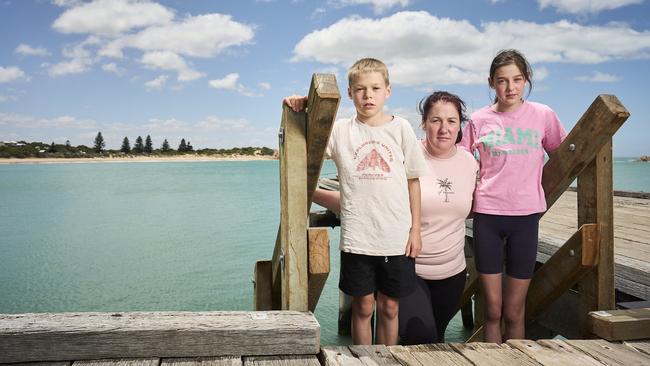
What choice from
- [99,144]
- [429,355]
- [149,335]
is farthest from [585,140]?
[99,144]

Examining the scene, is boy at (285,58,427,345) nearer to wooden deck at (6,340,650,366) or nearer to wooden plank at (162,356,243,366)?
wooden deck at (6,340,650,366)

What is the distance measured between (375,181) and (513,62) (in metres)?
1.15

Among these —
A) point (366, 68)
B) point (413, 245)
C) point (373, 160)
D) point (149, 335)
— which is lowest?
point (149, 335)

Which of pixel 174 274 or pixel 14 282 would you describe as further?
pixel 174 274

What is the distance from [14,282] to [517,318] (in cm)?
1318

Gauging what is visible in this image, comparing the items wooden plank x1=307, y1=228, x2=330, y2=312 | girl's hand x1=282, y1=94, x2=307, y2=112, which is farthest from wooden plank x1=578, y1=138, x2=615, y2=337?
girl's hand x1=282, y1=94, x2=307, y2=112

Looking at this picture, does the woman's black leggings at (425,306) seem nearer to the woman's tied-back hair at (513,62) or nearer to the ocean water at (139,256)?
the woman's tied-back hair at (513,62)

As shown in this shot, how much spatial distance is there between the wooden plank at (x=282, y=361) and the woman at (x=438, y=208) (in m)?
1.05

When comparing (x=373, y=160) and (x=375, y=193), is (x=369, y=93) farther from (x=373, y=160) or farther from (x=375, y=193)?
(x=375, y=193)

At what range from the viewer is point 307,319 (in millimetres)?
2131

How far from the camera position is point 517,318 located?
2.99 m

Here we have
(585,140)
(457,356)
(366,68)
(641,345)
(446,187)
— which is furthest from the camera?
(446,187)

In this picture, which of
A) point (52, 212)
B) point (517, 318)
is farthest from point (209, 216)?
point (517, 318)

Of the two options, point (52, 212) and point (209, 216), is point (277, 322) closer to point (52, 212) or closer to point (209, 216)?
point (209, 216)
